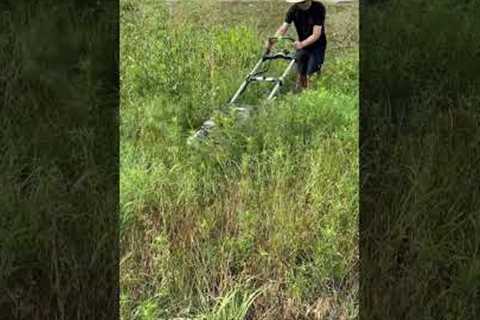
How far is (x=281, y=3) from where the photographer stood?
5.80 meters

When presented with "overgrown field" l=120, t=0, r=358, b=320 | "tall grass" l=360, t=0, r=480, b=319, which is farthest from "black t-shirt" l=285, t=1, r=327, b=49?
"tall grass" l=360, t=0, r=480, b=319

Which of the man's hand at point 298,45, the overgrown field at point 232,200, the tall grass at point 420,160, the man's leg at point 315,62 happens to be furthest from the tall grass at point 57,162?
the man's leg at point 315,62

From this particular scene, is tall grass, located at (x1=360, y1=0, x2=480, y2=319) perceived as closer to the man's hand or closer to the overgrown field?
the overgrown field

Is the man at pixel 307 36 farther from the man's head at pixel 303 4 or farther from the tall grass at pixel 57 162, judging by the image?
the tall grass at pixel 57 162

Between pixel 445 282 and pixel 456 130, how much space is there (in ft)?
2.58

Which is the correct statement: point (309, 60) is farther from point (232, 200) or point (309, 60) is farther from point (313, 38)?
point (232, 200)

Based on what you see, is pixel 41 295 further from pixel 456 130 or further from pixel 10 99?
pixel 456 130

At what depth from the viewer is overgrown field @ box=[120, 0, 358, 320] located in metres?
2.45

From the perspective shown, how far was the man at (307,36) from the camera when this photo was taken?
420cm

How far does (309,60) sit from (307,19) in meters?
0.26

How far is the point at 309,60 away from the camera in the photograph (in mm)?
4258

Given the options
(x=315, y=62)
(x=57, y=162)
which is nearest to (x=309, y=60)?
(x=315, y=62)

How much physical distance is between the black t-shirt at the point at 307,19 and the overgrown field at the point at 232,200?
380 mm

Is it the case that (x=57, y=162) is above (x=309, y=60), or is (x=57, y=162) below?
below
